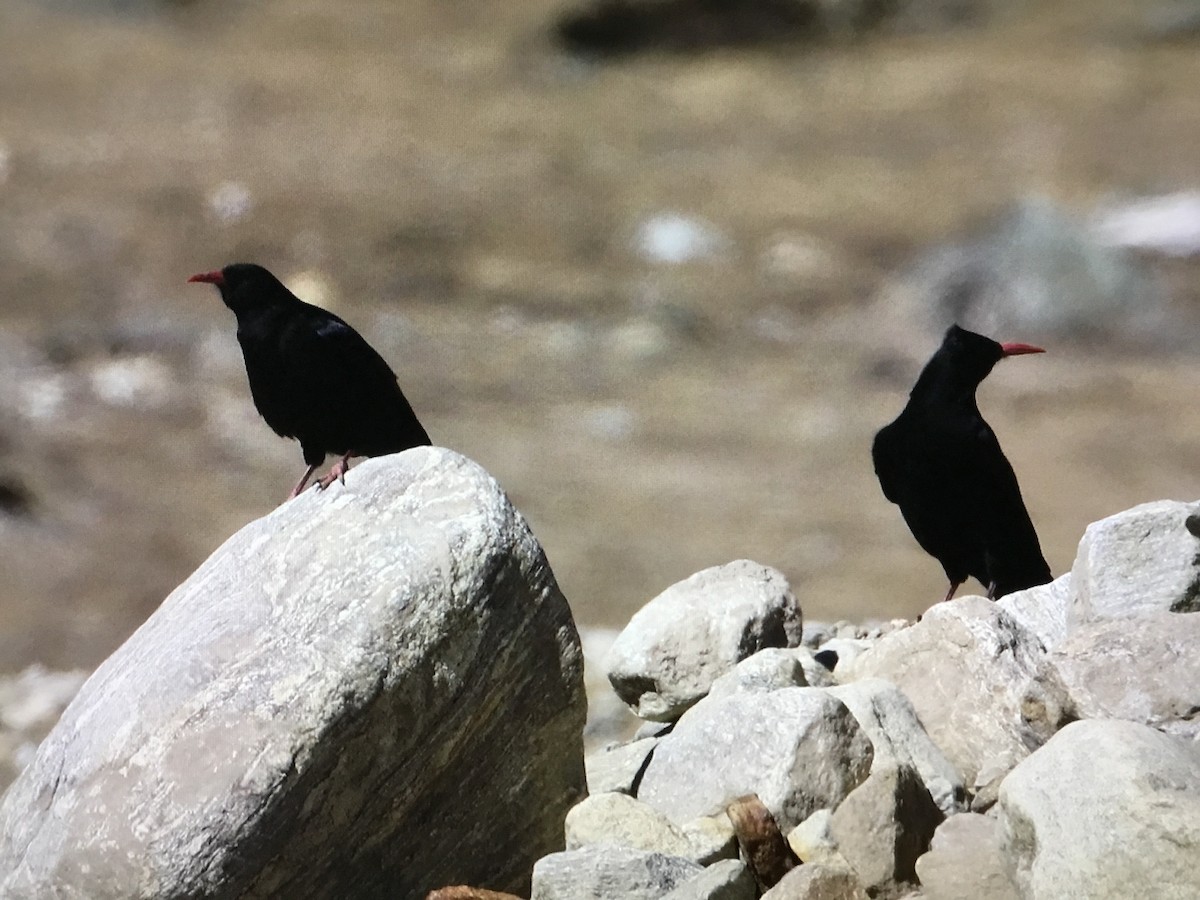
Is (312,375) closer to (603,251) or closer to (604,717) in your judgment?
(604,717)

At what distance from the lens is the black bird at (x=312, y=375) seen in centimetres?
393

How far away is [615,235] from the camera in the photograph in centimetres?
952

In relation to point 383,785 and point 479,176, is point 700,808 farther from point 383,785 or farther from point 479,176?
point 479,176

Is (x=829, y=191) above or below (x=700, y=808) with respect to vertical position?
above

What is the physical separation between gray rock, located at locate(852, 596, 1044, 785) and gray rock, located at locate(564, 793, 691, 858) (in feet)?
2.09

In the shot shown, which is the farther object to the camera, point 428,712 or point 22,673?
point 22,673

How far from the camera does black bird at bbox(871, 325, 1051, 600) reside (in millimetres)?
4359

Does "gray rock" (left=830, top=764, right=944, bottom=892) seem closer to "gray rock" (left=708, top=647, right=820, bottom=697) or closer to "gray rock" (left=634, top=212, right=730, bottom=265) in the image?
"gray rock" (left=708, top=647, right=820, bottom=697)

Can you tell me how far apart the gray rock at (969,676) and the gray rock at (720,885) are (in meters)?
0.63

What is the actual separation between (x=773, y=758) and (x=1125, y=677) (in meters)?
0.63

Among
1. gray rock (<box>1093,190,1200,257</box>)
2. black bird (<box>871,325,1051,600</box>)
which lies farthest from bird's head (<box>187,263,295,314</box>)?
gray rock (<box>1093,190,1200,257</box>)

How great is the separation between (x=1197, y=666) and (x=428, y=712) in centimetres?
129

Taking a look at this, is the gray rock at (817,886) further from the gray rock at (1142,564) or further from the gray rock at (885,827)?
the gray rock at (1142,564)

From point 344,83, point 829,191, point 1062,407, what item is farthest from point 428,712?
point 344,83
